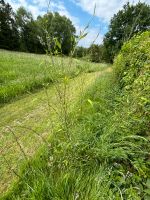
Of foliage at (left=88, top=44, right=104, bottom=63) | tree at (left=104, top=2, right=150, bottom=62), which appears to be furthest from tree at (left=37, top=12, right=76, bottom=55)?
tree at (left=104, top=2, right=150, bottom=62)

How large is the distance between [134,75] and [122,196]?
2.77m

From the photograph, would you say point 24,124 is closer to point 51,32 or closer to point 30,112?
point 30,112

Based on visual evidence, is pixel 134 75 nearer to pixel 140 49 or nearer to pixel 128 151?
pixel 140 49

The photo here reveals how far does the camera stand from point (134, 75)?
420 cm

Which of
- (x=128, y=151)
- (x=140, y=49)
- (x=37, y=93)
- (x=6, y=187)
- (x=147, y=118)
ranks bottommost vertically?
(x=37, y=93)

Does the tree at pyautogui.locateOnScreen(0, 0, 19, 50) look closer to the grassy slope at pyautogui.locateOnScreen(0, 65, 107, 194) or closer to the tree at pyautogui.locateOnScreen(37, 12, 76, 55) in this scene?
the grassy slope at pyautogui.locateOnScreen(0, 65, 107, 194)

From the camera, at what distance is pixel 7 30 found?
38375mm

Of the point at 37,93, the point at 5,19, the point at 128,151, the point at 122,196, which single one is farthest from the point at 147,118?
the point at 5,19

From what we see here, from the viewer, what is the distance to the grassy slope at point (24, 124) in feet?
8.54

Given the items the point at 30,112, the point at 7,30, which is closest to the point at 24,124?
the point at 30,112

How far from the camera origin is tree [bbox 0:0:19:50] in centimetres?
3719

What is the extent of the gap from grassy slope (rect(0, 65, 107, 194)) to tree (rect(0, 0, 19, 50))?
33.7m

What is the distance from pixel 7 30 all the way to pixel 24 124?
3789cm

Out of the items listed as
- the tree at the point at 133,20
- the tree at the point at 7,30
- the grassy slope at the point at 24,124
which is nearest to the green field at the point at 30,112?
the grassy slope at the point at 24,124
